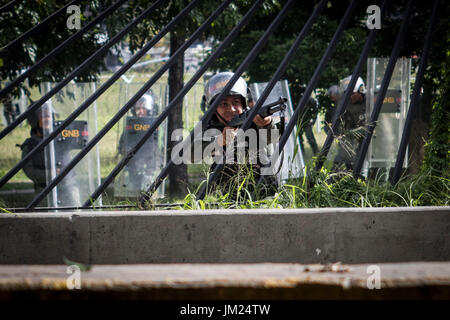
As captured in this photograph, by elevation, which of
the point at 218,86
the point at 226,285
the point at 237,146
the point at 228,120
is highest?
the point at 218,86

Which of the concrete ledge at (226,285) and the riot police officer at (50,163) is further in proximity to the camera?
the riot police officer at (50,163)

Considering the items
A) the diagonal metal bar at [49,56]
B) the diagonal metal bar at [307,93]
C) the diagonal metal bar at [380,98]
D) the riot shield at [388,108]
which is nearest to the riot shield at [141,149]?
the riot shield at [388,108]

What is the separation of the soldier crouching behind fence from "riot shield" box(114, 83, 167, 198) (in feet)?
11.5

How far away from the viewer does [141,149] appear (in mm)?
8195

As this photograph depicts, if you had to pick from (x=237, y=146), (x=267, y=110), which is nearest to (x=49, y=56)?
(x=237, y=146)

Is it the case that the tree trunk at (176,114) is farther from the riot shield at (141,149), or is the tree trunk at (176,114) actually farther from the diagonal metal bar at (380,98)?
the diagonal metal bar at (380,98)

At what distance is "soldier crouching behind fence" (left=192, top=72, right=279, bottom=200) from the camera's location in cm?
348

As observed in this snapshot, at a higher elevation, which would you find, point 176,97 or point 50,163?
point 176,97

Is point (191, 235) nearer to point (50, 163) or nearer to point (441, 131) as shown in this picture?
point (441, 131)

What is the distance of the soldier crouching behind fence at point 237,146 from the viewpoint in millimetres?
3480

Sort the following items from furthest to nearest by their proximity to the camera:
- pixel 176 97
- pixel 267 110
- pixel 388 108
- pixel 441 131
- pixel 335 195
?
pixel 388 108 < pixel 441 131 < pixel 267 110 < pixel 176 97 < pixel 335 195

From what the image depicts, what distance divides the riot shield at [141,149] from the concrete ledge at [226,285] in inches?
254

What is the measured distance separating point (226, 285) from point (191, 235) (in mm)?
1112
